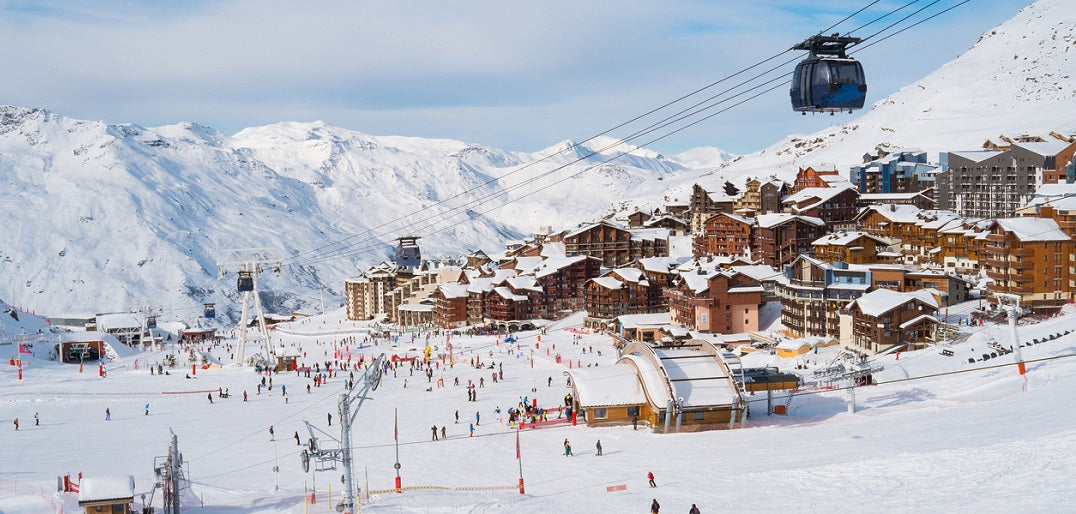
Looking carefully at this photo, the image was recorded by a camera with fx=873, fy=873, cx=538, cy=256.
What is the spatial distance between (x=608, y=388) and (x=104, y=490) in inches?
736

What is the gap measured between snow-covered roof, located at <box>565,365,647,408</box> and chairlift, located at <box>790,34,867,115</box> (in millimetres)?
19123

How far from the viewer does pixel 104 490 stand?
21078 mm

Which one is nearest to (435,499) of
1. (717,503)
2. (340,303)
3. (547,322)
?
(717,503)

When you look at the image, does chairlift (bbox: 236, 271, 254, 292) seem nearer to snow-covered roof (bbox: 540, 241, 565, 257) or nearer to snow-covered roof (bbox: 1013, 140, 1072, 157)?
snow-covered roof (bbox: 540, 241, 565, 257)

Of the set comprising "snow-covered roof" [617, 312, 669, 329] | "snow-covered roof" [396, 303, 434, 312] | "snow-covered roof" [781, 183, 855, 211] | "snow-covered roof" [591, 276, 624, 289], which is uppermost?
"snow-covered roof" [781, 183, 855, 211]

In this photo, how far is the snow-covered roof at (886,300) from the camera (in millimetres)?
43906

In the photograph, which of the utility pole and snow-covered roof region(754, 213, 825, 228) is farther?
snow-covered roof region(754, 213, 825, 228)

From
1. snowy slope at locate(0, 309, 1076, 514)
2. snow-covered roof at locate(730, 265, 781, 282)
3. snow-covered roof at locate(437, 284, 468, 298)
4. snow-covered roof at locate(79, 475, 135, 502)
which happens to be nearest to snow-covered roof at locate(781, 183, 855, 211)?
snow-covered roof at locate(730, 265, 781, 282)

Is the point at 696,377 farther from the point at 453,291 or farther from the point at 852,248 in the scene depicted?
the point at 453,291

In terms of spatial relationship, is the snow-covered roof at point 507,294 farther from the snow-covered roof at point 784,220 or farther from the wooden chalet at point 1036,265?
the wooden chalet at point 1036,265

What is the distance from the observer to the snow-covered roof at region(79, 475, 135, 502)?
20969 mm

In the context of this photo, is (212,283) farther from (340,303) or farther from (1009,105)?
(1009,105)

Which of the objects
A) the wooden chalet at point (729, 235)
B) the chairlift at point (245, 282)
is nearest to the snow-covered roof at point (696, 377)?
the chairlift at point (245, 282)

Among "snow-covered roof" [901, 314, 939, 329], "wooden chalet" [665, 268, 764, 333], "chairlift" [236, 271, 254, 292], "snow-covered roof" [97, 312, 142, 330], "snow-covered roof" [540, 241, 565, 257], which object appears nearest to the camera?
"snow-covered roof" [901, 314, 939, 329]
